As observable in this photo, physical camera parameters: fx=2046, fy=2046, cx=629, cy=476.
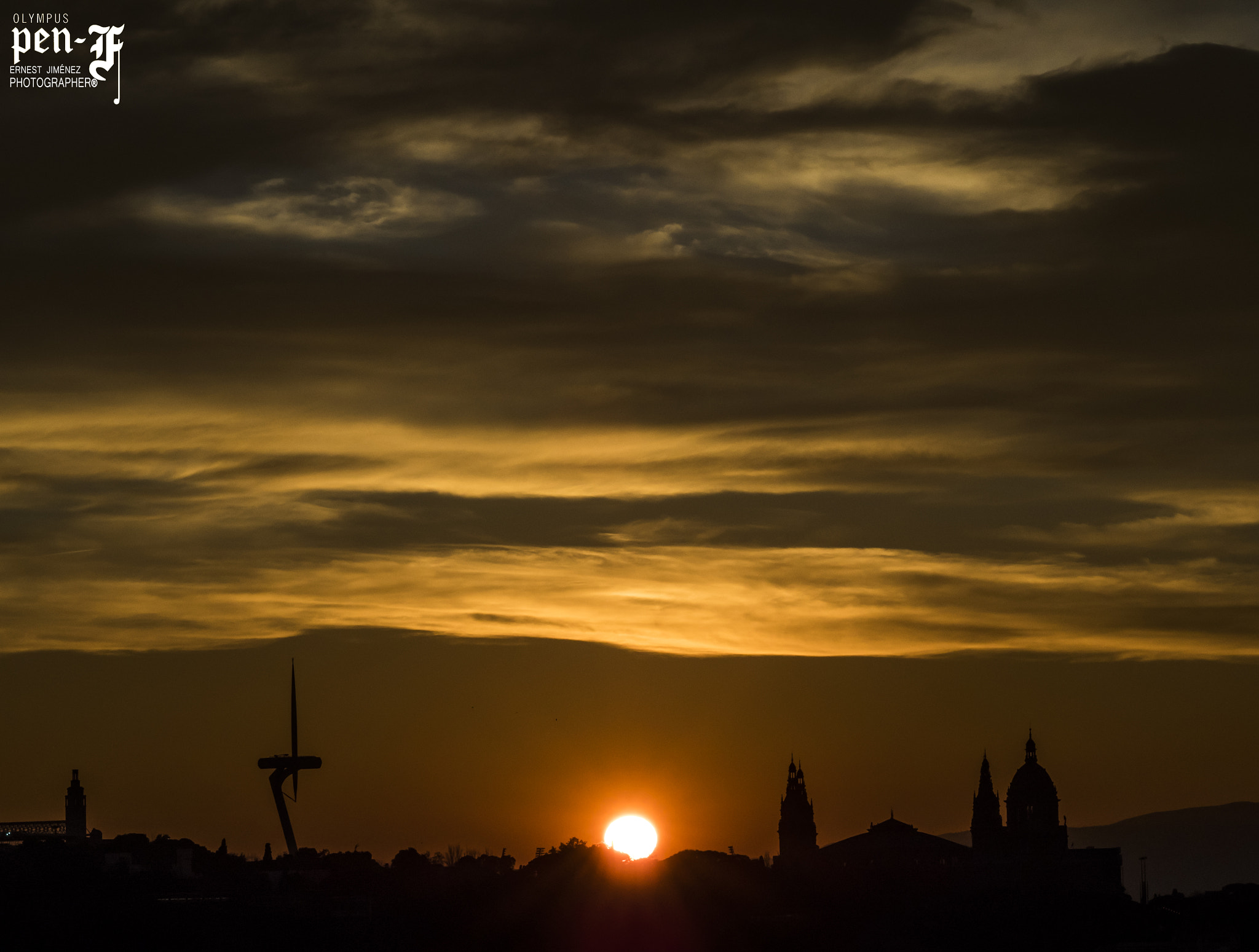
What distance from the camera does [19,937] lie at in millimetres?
149500

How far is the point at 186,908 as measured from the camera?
177 m

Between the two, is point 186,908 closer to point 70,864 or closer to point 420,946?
point 70,864

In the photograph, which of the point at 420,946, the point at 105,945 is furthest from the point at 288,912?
the point at 105,945

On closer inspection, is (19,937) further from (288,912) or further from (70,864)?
(288,912)

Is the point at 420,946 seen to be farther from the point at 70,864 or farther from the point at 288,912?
the point at 70,864

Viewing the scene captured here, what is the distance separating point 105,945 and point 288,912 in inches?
1579

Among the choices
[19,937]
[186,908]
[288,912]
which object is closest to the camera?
[19,937]

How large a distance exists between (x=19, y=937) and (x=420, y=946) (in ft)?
186

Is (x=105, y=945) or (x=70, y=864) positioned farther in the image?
(x=70, y=864)

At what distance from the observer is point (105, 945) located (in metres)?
154

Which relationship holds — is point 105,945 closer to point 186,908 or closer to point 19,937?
point 19,937

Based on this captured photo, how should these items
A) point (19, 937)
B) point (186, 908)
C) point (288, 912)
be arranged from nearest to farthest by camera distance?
point (19, 937)
point (186, 908)
point (288, 912)

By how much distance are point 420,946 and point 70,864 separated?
3590cm

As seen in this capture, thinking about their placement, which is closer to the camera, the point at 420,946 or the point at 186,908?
the point at 186,908
